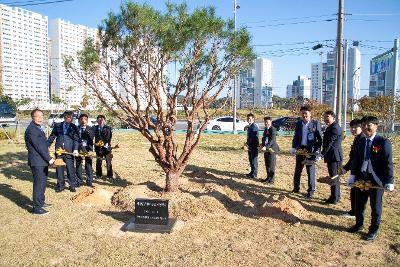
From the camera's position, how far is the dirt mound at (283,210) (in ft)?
18.5

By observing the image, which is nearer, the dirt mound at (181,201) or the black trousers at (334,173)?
the dirt mound at (181,201)

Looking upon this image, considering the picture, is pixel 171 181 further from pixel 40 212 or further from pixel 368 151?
pixel 368 151

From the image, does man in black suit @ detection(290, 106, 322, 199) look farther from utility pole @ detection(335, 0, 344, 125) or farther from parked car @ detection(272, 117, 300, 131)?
parked car @ detection(272, 117, 300, 131)

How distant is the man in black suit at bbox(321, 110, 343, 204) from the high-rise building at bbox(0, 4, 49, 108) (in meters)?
30.5

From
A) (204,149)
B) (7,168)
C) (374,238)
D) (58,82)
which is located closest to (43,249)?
(374,238)

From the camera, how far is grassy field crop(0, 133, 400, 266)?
4316 mm

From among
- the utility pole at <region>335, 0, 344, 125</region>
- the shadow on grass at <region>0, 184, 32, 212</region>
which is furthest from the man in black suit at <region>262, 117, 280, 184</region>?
the utility pole at <region>335, 0, 344, 125</region>

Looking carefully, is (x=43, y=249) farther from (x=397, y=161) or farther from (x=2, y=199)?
(x=397, y=161)

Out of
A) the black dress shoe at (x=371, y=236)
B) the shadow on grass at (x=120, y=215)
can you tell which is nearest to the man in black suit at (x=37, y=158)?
the shadow on grass at (x=120, y=215)

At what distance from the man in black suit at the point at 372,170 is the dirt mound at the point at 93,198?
410 centimetres

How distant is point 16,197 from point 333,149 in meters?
5.98

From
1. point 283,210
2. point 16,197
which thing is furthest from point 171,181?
point 16,197

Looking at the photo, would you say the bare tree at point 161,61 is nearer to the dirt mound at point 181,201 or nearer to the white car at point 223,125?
the dirt mound at point 181,201

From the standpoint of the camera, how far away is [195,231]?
5.19 meters
